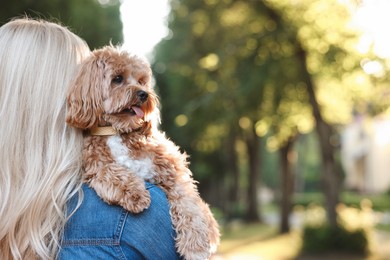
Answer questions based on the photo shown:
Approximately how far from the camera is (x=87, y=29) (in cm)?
1952

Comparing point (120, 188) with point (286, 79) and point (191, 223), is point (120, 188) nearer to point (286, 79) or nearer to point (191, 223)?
point (191, 223)

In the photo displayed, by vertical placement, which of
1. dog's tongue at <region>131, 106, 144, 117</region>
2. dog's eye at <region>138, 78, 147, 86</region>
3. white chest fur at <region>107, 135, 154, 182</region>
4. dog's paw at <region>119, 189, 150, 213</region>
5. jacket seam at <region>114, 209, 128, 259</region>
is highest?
dog's eye at <region>138, 78, 147, 86</region>

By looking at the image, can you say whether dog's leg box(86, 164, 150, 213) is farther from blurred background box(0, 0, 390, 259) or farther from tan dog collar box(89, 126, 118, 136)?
blurred background box(0, 0, 390, 259)

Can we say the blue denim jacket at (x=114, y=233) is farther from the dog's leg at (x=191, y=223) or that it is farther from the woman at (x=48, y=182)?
the dog's leg at (x=191, y=223)

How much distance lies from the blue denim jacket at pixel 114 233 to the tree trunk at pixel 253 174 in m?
27.7

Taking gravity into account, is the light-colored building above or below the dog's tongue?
above

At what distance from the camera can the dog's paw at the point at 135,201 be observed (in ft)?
7.14

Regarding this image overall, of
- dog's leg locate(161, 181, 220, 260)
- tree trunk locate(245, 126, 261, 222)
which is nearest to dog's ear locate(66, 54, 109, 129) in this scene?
dog's leg locate(161, 181, 220, 260)

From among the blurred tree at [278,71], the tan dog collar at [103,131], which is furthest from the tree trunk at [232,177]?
the tan dog collar at [103,131]

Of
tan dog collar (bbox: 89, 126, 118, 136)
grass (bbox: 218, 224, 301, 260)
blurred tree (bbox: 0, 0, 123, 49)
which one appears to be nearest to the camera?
tan dog collar (bbox: 89, 126, 118, 136)

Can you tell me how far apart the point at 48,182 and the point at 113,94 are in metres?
0.52

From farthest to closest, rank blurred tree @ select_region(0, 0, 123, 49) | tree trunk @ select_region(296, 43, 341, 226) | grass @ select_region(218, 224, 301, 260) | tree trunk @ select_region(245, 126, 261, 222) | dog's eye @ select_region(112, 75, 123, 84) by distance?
tree trunk @ select_region(245, 126, 261, 222) < grass @ select_region(218, 224, 301, 260) < tree trunk @ select_region(296, 43, 341, 226) < blurred tree @ select_region(0, 0, 123, 49) < dog's eye @ select_region(112, 75, 123, 84)

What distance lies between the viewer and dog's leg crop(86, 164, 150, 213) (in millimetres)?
2197

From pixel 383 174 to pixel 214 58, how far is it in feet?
116
